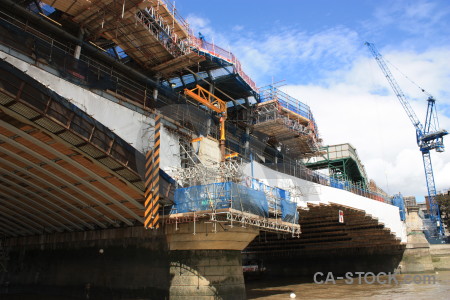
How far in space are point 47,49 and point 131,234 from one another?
1205 centimetres

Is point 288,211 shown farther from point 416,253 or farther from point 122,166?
point 416,253

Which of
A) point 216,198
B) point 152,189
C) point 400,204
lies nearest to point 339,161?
point 400,204

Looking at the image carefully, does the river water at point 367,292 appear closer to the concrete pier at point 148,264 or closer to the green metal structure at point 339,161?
the concrete pier at point 148,264

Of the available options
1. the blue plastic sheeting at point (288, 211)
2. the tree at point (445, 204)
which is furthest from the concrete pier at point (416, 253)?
the blue plastic sheeting at point (288, 211)

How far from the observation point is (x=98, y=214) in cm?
2455

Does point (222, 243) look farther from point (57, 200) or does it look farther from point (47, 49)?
point (47, 49)

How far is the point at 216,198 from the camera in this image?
805 inches

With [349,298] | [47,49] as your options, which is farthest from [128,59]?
[349,298]

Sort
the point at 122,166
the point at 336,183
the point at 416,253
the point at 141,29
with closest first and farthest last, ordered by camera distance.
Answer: the point at 122,166 < the point at 141,29 < the point at 336,183 < the point at 416,253

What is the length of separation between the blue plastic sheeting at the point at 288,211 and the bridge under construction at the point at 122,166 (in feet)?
0.34

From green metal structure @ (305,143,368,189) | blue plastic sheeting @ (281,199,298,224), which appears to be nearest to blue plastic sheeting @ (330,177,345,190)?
blue plastic sheeting @ (281,199,298,224)

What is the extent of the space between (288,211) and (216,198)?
7344 millimetres

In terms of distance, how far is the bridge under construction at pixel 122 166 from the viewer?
1875cm

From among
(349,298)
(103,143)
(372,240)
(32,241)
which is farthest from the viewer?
(372,240)
